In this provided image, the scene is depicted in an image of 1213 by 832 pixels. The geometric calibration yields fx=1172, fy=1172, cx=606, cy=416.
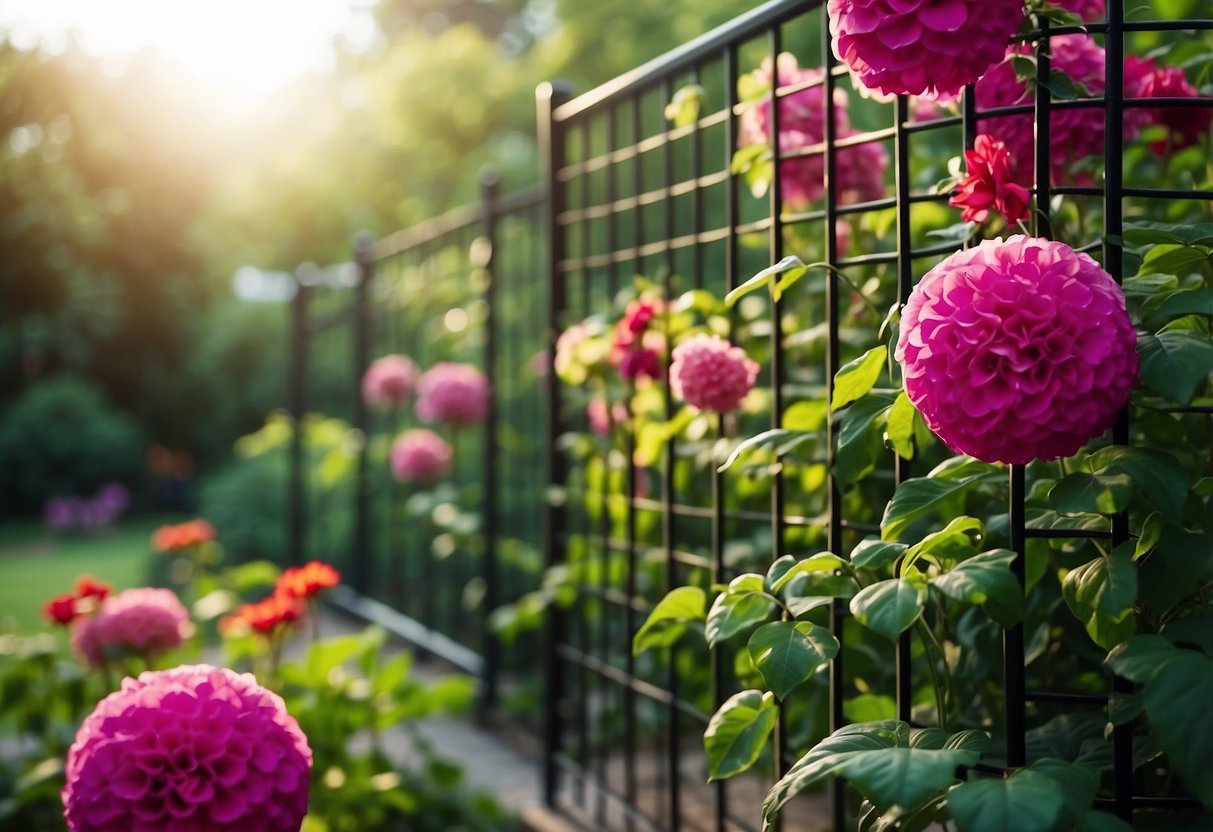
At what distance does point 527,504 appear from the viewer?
6.22 meters

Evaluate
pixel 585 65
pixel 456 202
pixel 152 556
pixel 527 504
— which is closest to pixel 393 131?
pixel 456 202

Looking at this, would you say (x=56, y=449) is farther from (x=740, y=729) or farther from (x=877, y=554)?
(x=877, y=554)

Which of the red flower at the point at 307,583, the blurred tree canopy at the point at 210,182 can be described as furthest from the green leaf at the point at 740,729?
the blurred tree canopy at the point at 210,182

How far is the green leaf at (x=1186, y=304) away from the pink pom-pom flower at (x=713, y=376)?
82cm

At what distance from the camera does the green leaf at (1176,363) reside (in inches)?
45.8

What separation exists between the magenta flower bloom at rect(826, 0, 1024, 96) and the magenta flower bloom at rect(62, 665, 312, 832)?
1.23 metres

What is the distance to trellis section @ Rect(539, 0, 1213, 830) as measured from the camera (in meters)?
1.40

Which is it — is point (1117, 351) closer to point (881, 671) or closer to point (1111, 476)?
point (1111, 476)

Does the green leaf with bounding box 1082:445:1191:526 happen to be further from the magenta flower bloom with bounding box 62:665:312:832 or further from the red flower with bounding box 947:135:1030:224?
the magenta flower bloom with bounding box 62:665:312:832

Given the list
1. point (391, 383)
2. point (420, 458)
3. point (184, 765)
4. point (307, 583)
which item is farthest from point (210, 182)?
point (184, 765)

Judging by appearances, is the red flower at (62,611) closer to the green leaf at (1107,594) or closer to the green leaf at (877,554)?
the green leaf at (877,554)

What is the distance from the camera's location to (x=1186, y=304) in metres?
1.23

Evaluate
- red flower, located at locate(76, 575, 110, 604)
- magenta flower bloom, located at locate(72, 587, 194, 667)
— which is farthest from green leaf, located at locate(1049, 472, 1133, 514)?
red flower, located at locate(76, 575, 110, 604)

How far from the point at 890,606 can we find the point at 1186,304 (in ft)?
1.45
